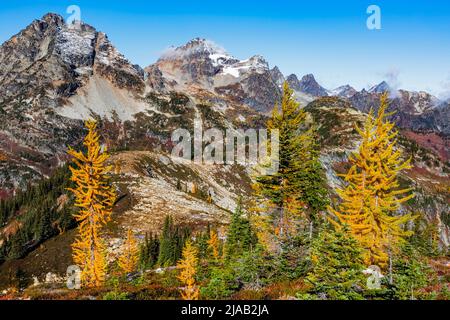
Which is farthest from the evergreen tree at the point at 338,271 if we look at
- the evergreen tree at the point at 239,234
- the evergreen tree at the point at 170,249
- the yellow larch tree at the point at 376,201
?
the evergreen tree at the point at 170,249

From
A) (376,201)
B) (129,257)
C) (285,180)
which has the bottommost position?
(129,257)

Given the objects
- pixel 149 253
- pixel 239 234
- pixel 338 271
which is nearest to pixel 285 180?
pixel 338 271

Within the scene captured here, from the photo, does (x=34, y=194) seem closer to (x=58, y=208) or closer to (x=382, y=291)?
(x=58, y=208)

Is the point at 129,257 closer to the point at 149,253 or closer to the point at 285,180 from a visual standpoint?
the point at 149,253

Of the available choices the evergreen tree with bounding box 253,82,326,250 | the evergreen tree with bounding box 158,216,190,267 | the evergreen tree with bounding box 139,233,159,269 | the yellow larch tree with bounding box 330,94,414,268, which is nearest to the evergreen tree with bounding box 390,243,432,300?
the yellow larch tree with bounding box 330,94,414,268

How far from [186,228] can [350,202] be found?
6830 centimetres

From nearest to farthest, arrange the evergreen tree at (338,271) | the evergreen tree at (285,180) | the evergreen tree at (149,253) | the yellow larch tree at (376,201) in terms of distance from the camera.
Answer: the evergreen tree at (338,271), the yellow larch tree at (376,201), the evergreen tree at (285,180), the evergreen tree at (149,253)

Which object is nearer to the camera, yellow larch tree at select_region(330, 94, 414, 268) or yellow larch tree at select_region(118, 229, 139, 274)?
yellow larch tree at select_region(330, 94, 414, 268)

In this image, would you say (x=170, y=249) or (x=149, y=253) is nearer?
(x=170, y=249)

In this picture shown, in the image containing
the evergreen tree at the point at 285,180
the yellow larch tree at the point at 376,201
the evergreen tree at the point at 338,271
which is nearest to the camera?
the evergreen tree at the point at 338,271

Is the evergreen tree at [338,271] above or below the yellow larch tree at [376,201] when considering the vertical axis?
below

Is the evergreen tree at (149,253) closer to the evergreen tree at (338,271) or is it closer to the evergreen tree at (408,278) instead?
the evergreen tree at (408,278)

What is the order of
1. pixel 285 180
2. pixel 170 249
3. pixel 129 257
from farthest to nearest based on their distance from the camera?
pixel 129 257 < pixel 170 249 < pixel 285 180

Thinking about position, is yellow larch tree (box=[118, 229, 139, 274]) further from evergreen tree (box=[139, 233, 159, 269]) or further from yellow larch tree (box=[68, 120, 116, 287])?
yellow larch tree (box=[68, 120, 116, 287])
